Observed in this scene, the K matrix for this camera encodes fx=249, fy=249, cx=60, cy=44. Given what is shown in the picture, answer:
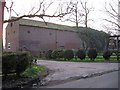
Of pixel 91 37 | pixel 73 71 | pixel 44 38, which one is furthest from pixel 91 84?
pixel 44 38

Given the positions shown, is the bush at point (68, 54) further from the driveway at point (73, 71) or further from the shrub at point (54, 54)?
the driveway at point (73, 71)

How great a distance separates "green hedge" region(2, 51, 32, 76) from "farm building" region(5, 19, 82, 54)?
3387 cm

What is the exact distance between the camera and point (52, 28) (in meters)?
52.9

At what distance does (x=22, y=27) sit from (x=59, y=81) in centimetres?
3540

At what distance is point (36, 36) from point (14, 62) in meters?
38.5

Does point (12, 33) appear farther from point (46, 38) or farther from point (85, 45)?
point (85, 45)

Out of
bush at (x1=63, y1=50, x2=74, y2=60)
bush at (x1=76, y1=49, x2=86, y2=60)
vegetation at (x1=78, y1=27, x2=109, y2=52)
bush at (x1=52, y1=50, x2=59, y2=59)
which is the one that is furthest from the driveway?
vegetation at (x1=78, y1=27, x2=109, y2=52)

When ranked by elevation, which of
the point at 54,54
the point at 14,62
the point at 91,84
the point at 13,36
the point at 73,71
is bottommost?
the point at 91,84

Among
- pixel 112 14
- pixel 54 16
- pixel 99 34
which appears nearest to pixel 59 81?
A: pixel 54 16

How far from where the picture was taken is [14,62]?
11.2 metres

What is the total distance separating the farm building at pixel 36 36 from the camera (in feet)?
153

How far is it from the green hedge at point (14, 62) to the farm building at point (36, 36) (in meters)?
33.9

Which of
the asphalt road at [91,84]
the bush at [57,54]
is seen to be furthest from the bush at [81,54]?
the asphalt road at [91,84]

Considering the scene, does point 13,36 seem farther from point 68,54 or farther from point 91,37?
point 68,54
